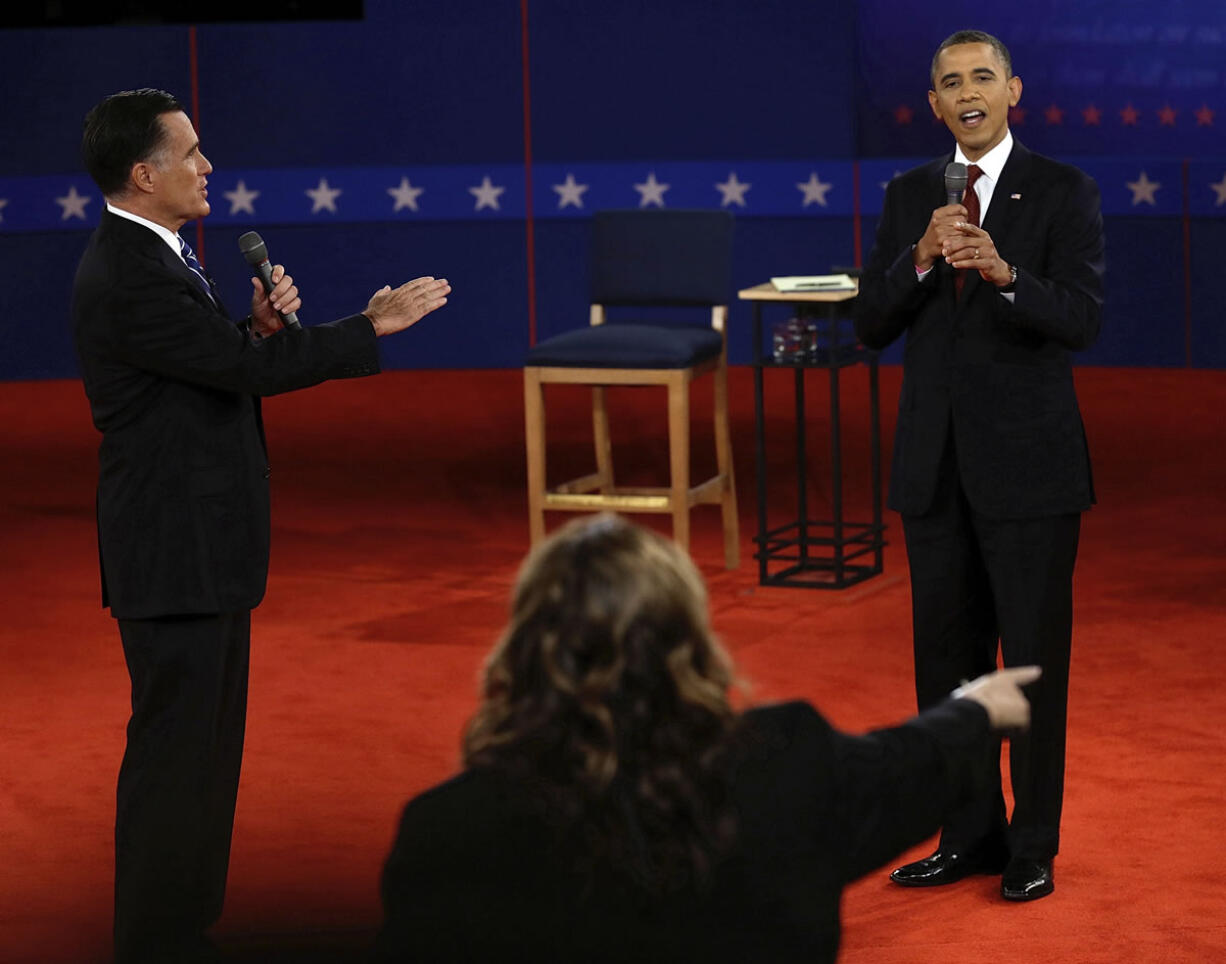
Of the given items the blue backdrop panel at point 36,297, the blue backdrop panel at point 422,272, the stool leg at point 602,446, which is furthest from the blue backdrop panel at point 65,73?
the stool leg at point 602,446

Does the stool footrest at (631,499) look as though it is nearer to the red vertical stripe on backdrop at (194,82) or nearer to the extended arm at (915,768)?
the extended arm at (915,768)

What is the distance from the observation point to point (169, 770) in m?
3.13

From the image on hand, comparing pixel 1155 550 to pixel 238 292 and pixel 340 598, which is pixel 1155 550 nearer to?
pixel 340 598

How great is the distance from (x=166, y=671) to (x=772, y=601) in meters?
3.00

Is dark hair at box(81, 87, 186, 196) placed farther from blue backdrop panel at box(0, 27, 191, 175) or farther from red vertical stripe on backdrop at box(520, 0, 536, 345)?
blue backdrop panel at box(0, 27, 191, 175)

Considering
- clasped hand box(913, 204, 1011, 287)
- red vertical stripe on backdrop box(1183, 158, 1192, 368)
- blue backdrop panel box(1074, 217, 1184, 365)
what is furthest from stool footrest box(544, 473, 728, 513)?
red vertical stripe on backdrop box(1183, 158, 1192, 368)

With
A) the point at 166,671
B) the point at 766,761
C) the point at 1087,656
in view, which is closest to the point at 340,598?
the point at 1087,656

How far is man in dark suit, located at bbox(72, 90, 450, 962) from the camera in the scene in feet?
9.96

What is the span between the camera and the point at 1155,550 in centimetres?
627

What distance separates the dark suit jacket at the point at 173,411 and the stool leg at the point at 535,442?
9.57 ft

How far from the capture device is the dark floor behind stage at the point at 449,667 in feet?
11.5

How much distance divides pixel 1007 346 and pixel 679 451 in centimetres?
256

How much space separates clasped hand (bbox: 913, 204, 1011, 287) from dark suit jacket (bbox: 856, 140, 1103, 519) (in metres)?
0.12

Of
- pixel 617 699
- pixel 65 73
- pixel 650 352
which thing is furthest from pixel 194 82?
pixel 617 699
